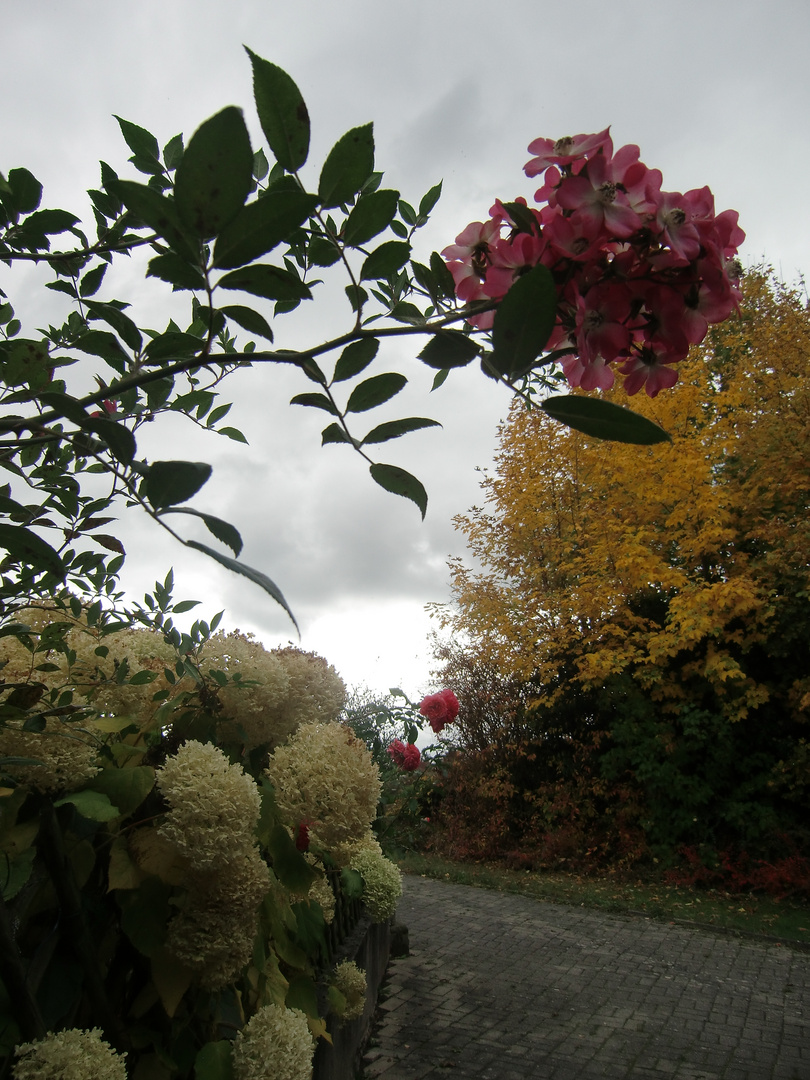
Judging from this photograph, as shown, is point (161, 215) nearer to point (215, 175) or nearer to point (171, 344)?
point (215, 175)

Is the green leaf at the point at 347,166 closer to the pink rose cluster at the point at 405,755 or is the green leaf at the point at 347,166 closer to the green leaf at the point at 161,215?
the green leaf at the point at 161,215

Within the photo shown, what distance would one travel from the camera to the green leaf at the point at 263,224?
1.77 ft

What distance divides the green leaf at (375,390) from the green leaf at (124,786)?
94 centimetres

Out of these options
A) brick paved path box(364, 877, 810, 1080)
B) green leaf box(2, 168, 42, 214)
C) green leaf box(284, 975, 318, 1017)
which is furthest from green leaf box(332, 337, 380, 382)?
brick paved path box(364, 877, 810, 1080)

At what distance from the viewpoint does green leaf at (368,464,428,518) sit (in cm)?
69

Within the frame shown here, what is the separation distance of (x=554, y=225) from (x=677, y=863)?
401 inches

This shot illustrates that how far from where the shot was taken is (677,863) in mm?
9406

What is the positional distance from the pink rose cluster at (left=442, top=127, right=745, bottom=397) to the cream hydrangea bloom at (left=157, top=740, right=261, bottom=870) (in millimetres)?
939

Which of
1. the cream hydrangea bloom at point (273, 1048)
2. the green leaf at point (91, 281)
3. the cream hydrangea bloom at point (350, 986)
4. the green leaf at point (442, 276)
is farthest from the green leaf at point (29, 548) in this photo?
the cream hydrangea bloom at point (350, 986)

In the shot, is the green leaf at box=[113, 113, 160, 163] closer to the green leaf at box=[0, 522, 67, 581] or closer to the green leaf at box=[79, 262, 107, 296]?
the green leaf at box=[79, 262, 107, 296]

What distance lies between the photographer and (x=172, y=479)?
20.7 inches

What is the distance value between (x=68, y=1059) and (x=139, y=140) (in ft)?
4.46

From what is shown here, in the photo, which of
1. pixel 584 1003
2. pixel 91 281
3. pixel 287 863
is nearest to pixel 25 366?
pixel 91 281

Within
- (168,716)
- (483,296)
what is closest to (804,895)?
(168,716)
